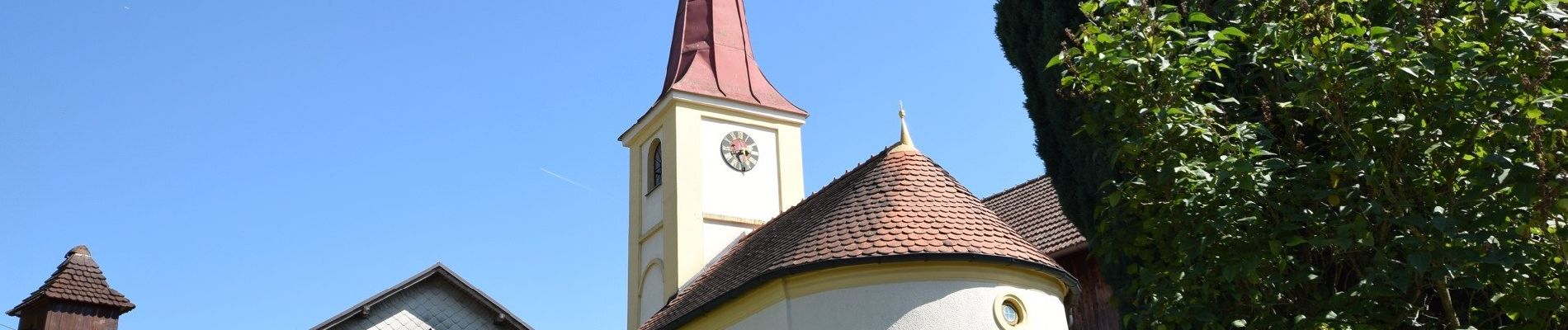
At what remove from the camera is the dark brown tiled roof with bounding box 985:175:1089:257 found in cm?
1945

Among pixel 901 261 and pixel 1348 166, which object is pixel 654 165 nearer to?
pixel 901 261

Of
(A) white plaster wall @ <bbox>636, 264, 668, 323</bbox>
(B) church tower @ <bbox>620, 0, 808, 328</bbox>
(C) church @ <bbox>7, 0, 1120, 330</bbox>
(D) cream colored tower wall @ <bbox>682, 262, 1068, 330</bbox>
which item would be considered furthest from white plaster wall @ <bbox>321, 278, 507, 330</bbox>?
(A) white plaster wall @ <bbox>636, 264, 668, 323</bbox>

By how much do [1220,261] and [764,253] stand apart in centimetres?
1245

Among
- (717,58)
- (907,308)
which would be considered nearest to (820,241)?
(907,308)

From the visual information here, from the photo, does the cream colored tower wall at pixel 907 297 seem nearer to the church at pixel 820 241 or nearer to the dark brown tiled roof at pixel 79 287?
the church at pixel 820 241

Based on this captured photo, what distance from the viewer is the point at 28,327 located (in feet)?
59.5

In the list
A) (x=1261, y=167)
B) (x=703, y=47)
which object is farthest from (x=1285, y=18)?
(x=703, y=47)

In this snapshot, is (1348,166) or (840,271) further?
(840,271)

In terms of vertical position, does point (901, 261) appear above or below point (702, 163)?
below

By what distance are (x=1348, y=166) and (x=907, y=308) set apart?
983 centimetres

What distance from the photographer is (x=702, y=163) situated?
25.8 meters

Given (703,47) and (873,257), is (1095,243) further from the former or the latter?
(703,47)

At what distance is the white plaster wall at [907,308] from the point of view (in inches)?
647

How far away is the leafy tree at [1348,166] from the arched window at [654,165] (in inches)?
762
